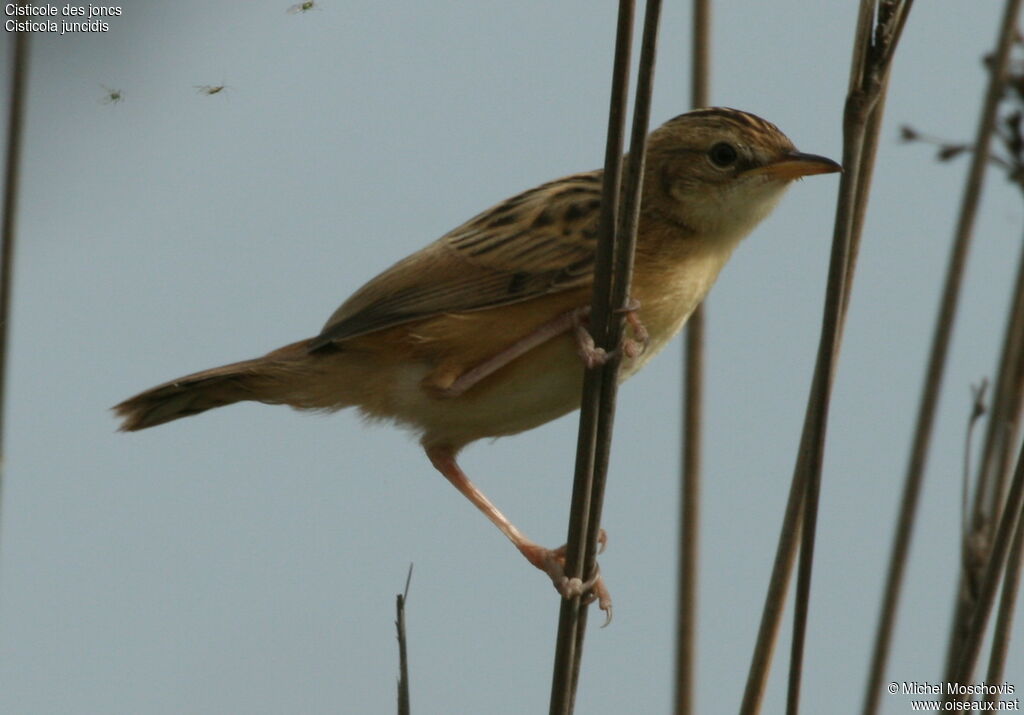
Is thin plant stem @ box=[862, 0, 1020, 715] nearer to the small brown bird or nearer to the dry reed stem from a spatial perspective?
the dry reed stem

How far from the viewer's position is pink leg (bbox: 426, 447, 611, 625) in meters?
4.11

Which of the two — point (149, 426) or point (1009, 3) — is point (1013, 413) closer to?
point (1009, 3)

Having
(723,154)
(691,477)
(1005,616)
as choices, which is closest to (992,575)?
(1005,616)

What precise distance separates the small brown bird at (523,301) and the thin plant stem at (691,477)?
21 cm

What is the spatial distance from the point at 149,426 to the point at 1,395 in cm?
176

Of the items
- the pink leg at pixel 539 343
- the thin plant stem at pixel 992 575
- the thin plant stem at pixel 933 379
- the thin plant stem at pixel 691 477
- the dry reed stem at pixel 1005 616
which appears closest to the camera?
the thin plant stem at pixel 992 575

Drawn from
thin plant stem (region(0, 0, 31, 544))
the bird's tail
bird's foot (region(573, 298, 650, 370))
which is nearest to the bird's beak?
bird's foot (region(573, 298, 650, 370))

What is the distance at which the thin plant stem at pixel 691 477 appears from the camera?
396 cm

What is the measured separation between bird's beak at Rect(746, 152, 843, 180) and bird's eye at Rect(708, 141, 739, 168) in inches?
3.4

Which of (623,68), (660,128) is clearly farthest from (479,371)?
(623,68)

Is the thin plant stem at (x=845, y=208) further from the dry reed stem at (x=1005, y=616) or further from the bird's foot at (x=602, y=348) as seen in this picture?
the dry reed stem at (x=1005, y=616)

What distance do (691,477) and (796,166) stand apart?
112 cm

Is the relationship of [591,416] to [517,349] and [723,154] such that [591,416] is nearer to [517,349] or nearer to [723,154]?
[517,349]

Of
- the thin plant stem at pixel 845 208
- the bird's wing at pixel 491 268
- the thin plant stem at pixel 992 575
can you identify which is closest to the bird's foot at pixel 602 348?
the bird's wing at pixel 491 268
